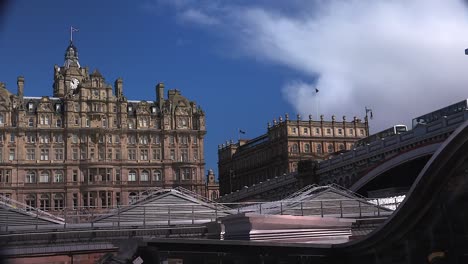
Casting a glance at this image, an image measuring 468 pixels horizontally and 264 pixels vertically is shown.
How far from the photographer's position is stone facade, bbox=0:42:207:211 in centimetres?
8225

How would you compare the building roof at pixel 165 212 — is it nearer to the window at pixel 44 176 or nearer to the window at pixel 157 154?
the window at pixel 44 176

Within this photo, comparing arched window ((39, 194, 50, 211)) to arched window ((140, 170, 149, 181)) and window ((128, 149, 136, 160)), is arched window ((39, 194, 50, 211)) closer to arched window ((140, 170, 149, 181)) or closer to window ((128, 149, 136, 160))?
window ((128, 149, 136, 160))

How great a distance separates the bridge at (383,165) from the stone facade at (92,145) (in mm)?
22043

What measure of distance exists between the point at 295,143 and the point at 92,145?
29.3m

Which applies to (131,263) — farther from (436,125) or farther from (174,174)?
(174,174)

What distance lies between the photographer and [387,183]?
57.2 meters

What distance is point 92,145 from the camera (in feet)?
277

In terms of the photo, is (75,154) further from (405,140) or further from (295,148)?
(405,140)

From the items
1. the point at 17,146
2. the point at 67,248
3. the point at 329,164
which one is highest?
the point at 17,146

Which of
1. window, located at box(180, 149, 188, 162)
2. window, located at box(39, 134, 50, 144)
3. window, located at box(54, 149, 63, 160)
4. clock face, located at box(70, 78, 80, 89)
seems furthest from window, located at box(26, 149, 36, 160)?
window, located at box(180, 149, 188, 162)

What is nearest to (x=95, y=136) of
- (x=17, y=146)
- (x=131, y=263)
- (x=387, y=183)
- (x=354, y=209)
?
(x=17, y=146)

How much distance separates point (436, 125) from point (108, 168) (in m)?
52.5

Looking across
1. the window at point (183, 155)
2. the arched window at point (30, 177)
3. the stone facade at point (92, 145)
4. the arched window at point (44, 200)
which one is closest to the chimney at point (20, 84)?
the stone facade at point (92, 145)

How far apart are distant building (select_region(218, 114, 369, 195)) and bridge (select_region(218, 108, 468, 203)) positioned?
63.5ft
